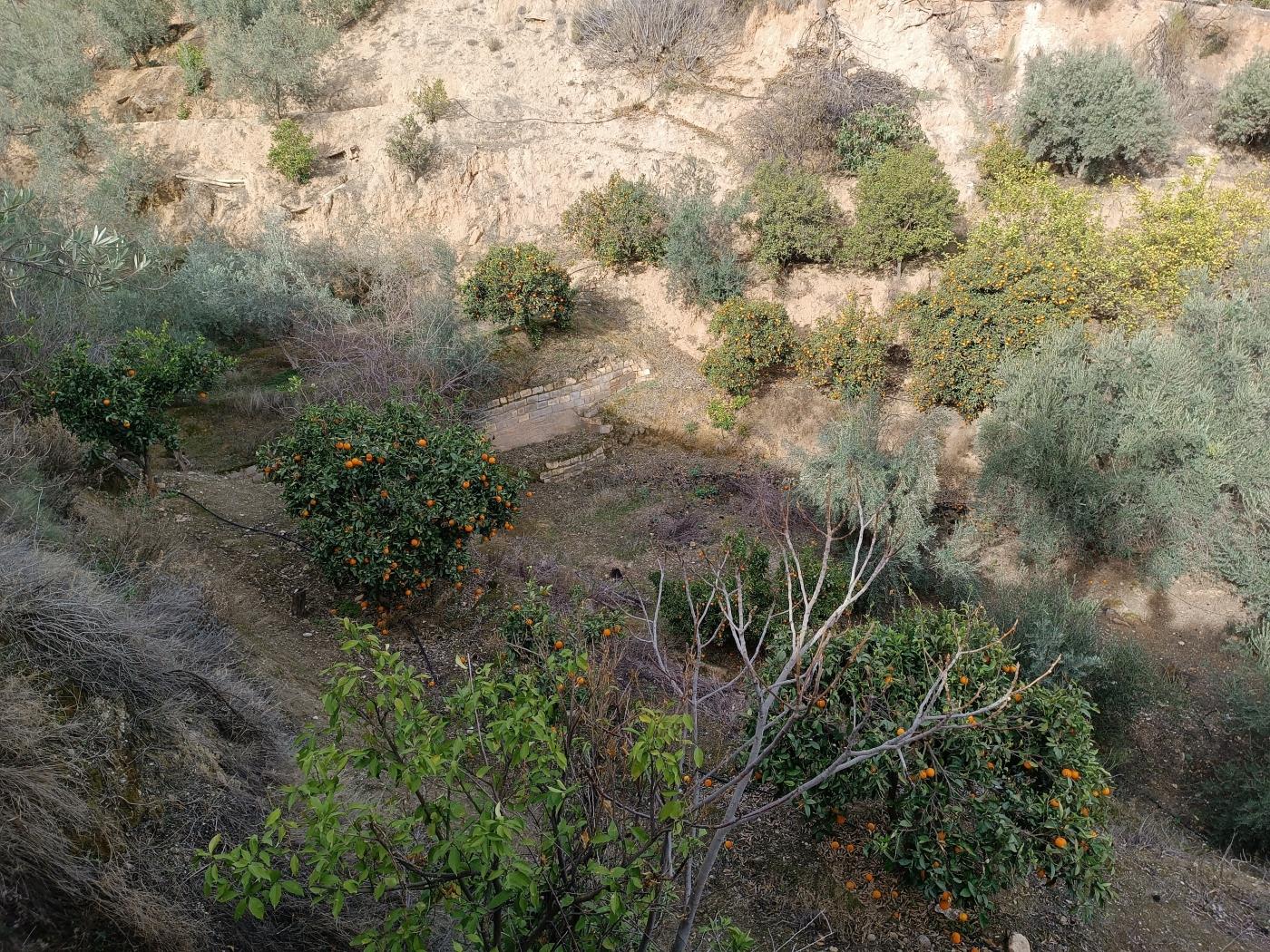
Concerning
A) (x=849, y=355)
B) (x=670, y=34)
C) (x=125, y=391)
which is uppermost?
(x=670, y=34)

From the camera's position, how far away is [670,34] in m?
17.1

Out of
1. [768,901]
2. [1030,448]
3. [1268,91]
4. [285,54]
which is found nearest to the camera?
[768,901]

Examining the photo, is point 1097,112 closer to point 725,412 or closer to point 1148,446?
point 1148,446

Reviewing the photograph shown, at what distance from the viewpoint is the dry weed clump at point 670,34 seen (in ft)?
55.9

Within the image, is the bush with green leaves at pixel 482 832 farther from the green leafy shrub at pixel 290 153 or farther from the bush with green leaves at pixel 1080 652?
the green leafy shrub at pixel 290 153

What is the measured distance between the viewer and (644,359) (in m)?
13.9

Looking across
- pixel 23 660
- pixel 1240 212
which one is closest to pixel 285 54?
pixel 23 660

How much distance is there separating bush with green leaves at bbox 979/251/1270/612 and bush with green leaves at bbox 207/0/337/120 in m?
15.1

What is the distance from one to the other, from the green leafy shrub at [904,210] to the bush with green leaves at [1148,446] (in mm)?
3823

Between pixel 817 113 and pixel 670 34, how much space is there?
422cm

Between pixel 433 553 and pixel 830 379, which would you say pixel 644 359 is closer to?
pixel 830 379

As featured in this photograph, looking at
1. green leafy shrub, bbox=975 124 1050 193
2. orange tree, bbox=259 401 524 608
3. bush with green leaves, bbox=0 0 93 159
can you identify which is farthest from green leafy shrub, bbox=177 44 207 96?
green leafy shrub, bbox=975 124 1050 193

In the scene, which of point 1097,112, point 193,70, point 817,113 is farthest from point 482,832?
point 193,70

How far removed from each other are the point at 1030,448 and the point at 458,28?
52.1ft
